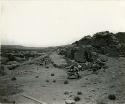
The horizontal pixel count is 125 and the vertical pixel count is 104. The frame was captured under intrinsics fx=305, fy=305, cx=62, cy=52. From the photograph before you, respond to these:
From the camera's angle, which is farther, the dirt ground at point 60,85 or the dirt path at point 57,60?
the dirt path at point 57,60

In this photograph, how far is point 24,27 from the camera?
16.4m

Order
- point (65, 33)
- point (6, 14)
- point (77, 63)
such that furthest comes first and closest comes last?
1. point (77, 63)
2. point (65, 33)
3. point (6, 14)

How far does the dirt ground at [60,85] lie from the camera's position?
15.8 meters

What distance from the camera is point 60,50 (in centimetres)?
1969

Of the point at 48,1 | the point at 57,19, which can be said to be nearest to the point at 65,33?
the point at 57,19

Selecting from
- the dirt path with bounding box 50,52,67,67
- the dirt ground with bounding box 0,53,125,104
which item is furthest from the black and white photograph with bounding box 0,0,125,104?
the dirt path with bounding box 50,52,67,67

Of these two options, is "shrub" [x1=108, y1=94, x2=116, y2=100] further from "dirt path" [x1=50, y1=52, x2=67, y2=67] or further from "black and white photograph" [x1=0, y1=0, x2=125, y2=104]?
"dirt path" [x1=50, y1=52, x2=67, y2=67]

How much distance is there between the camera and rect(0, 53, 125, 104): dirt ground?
622 inches

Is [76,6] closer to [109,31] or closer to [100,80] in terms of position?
[109,31]

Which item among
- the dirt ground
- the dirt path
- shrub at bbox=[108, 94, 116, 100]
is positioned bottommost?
shrub at bbox=[108, 94, 116, 100]

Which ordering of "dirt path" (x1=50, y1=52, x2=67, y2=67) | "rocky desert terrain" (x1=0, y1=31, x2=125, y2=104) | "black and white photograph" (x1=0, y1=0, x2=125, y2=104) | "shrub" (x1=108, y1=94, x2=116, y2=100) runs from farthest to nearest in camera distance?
"dirt path" (x1=50, y1=52, x2=67, y2=67)
"rocky desert terrain" (x1=0, y1=31, x2=125, y2=104)
"shrub" (x1=108, y1=94, x2=116, y2=100)
"black and white photograph" (x1=0, y1=0, x2=125, y2=104)

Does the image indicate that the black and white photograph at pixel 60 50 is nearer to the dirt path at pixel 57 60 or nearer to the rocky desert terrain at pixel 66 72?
the rocky desert terrain at pixel 66 72

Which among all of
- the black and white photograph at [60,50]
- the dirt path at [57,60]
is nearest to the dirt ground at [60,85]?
the black and white photograph at [60,50]

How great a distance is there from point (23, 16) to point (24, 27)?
25.1 inches
